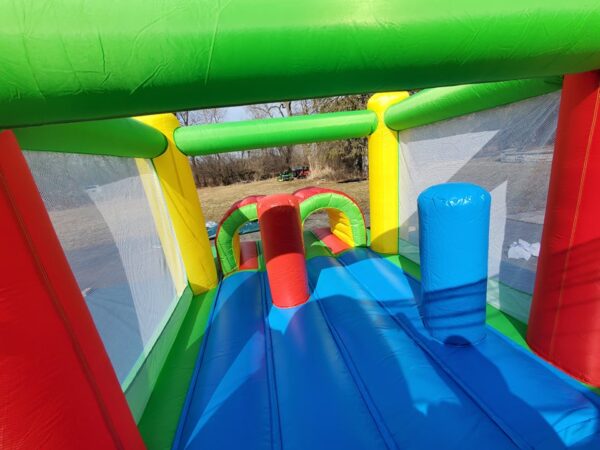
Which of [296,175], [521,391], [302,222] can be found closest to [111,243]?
[302,222]

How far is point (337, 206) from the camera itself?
4.19 m

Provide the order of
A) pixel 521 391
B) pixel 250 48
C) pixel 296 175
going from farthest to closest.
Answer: pixel 296 175
pixel 521 391
pixel 250 48

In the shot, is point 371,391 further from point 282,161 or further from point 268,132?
point 282,161

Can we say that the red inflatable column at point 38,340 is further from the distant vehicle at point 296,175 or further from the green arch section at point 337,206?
the distant vehicle at point 296,175

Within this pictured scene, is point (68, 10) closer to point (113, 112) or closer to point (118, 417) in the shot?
point (113, 112)

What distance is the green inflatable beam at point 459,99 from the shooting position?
69.3 inches

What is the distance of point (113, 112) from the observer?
0.93 m

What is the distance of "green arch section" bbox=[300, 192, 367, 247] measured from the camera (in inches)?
162

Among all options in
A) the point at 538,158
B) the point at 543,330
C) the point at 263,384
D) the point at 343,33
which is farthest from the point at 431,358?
the point at 343,33

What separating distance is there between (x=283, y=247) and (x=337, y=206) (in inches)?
64.9

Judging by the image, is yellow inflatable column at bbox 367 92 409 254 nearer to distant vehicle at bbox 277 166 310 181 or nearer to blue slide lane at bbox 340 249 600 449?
blue slide lane at bbox 340 249 600 449

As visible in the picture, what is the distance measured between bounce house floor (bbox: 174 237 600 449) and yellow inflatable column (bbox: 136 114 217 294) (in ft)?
3.34

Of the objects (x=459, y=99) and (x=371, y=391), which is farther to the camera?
(x=459, y=99)

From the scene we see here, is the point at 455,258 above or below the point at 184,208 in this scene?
below
